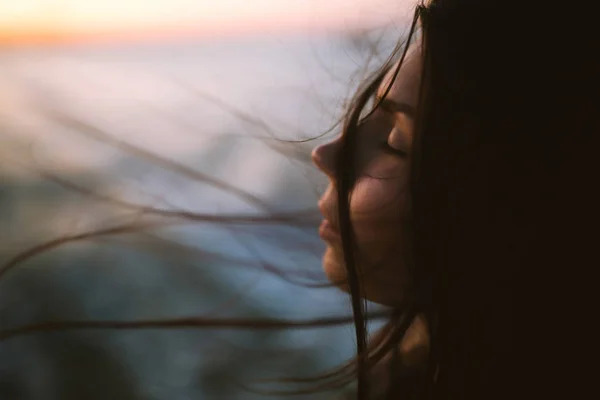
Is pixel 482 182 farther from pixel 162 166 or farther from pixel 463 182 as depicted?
pixel 162 166

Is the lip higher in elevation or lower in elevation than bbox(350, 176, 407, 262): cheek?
lower

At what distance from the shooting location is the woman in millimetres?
476

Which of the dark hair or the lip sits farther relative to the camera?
the lip

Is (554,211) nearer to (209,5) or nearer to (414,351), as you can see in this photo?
(414,351)

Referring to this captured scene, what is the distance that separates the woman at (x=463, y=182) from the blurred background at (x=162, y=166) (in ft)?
0.15

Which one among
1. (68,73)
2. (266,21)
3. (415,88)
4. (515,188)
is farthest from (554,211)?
(68,73)

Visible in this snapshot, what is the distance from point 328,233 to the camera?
0.58 meters

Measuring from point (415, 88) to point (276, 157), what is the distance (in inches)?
5.8

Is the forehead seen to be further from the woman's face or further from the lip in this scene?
the lip

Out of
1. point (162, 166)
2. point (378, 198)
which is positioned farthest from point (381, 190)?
point (162, 166)

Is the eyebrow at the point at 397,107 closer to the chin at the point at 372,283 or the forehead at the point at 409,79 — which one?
the forehead at the point at 409,79

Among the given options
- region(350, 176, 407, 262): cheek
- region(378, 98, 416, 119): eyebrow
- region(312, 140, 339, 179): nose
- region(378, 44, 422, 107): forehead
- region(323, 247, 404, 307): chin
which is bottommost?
region(323, 247, 404, 307): chin

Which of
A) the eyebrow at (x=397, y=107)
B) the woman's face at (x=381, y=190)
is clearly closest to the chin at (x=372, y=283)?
the woman's face at (x=381, y=190)

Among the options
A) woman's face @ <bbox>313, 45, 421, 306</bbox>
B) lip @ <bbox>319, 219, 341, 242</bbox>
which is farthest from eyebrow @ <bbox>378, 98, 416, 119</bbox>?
lip @ <bbox>319, 219, 341, 242</bbox>
